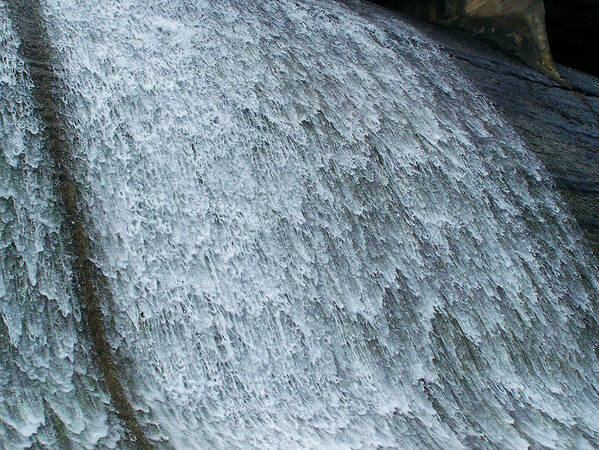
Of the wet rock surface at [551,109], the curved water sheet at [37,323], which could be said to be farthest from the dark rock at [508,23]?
the curved water sheet at [37,323]

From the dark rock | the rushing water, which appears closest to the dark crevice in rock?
the rushing water

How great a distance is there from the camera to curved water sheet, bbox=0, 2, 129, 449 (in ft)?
5.38

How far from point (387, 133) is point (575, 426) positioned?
1.72 meters

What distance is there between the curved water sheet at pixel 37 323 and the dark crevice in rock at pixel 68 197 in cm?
3

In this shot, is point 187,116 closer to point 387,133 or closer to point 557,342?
point 387,133

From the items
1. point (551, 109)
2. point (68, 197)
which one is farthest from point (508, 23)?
point (68, 197)

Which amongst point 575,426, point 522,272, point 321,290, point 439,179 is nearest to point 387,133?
point 439,179

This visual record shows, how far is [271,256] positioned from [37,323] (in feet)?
3.00

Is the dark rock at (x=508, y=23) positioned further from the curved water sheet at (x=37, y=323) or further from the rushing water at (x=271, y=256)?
the curved water sheet at (x=37, y=323)

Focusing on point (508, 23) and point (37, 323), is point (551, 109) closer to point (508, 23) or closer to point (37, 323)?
point (508, 23)

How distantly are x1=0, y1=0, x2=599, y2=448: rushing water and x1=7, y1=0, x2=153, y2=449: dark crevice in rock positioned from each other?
0.03 meters

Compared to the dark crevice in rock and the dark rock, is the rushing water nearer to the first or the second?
the dark crevice in rock

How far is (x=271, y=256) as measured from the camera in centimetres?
238

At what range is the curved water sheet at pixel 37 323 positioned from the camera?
5.38ft
